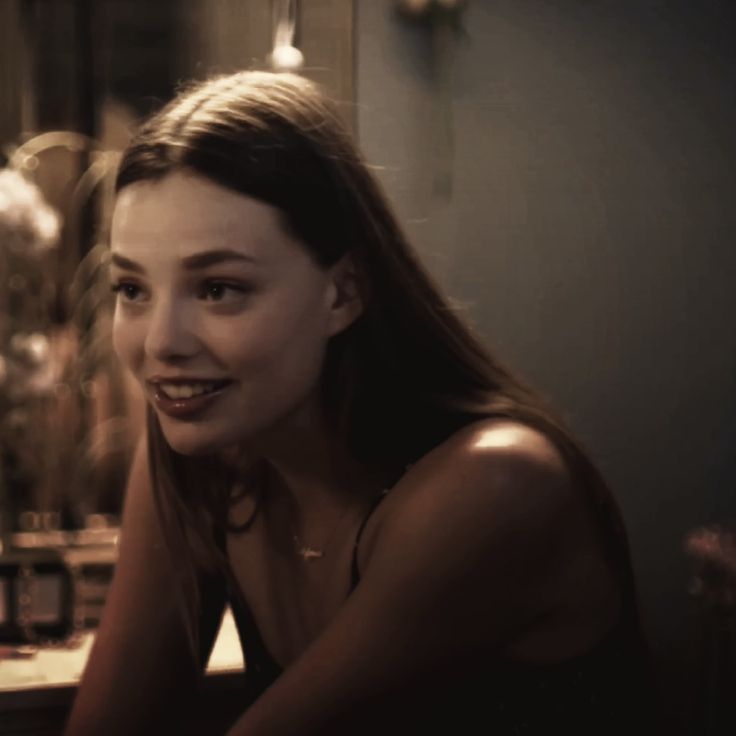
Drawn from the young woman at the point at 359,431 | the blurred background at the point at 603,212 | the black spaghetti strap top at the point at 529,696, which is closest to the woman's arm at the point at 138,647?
the young woman at the point at 359,431

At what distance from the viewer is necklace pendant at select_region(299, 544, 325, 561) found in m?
0.88

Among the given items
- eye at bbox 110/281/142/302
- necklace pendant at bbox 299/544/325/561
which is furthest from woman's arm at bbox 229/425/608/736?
eye at bbox 110/281/142/302

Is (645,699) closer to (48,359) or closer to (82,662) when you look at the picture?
(82,662)

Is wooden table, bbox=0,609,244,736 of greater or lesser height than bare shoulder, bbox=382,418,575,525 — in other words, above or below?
below

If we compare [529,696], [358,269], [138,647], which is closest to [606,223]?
[358,269]

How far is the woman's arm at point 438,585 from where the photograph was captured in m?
0.75

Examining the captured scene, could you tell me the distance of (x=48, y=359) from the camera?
126 centimetres

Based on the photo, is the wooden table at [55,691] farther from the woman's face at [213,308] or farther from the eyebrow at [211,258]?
the eyebrow at [211,258]

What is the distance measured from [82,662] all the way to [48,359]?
1.04 ft

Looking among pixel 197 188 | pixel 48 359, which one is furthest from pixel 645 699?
pixel 48 359

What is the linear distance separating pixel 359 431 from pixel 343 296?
10cm

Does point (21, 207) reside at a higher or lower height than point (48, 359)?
higher

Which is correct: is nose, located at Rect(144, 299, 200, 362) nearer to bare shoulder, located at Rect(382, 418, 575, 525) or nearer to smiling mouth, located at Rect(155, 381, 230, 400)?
smiling mouth, located at Rect(155, 381, 230, 400)

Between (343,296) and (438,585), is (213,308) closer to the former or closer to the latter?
(343,296)
